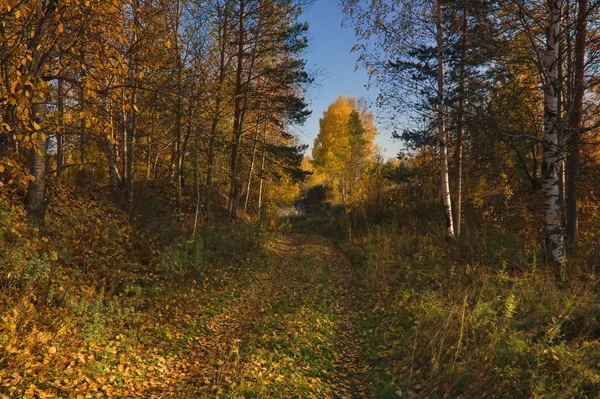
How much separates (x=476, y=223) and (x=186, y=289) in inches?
476

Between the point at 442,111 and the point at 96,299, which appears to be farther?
the point at 442,111

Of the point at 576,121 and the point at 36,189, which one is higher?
the point at 576,121

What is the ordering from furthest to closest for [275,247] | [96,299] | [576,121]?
[275,247] → [576,121] → [96,299]

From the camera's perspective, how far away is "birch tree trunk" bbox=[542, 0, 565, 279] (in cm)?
677

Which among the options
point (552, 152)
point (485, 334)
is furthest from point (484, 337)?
point (552, 152)

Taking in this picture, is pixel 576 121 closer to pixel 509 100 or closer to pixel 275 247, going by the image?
pixel 509 100

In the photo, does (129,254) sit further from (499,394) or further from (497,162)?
(497,162)

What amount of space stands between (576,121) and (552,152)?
3394mm

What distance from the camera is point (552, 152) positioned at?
682cm

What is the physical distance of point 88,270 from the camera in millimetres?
6387

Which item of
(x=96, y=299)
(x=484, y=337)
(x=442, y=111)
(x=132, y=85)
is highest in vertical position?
(x=442, y=111)

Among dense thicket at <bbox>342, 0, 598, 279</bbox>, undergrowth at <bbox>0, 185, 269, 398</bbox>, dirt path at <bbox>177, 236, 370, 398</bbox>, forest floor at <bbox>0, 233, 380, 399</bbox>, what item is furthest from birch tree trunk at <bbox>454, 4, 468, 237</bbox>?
undergrowth at <bbox>0, 185, 269, 398</bbox>

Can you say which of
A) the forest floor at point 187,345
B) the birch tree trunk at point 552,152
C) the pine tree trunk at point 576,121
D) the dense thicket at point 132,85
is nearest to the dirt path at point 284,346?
the forest floor at point 187,345

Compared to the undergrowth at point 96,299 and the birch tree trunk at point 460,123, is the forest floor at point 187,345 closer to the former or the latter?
the undergrowth at point 96,299
